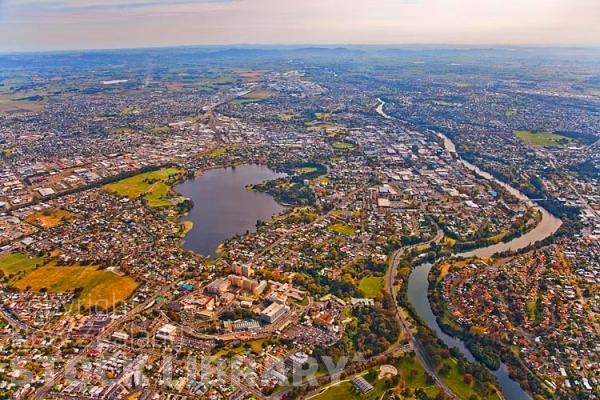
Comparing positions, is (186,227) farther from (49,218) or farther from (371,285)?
(371,285)

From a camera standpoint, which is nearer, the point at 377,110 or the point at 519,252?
the point at 519,252

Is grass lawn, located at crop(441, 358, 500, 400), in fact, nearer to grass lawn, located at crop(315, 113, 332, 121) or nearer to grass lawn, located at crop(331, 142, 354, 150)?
grass lawn, located at crop(331, 142, 354, 150)

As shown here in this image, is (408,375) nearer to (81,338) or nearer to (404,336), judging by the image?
(404,336)

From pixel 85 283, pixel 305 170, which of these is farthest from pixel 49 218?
pixel 305 170

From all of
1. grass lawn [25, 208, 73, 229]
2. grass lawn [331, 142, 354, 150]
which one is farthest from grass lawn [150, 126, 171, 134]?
grass lawn [25, 208, 73, 229]

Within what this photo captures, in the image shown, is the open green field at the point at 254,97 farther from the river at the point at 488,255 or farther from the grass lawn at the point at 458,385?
the grass lawn at the point at 458,385

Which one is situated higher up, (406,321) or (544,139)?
(544,139)

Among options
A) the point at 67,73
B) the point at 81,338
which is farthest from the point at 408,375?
the point at 67,73
